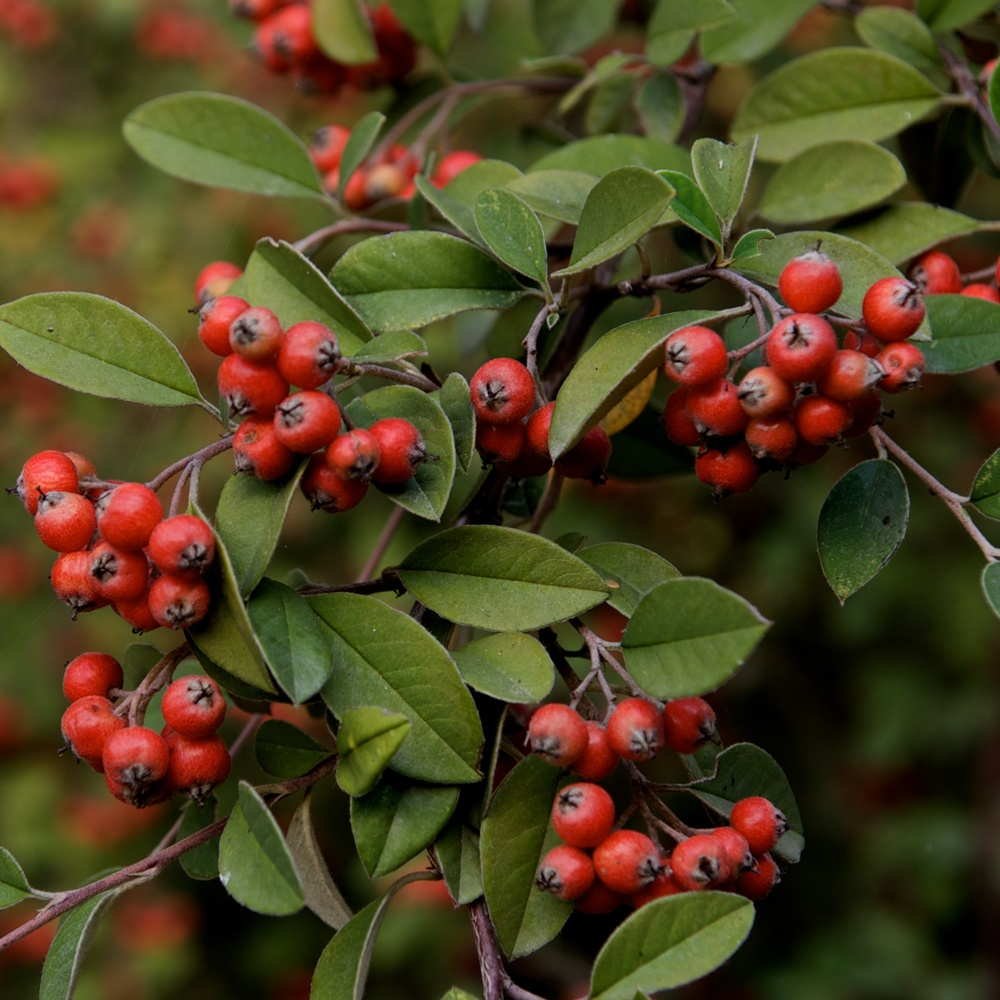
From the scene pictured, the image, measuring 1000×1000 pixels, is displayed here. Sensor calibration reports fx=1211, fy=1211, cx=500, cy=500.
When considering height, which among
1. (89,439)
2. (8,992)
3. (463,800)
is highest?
(463,800)

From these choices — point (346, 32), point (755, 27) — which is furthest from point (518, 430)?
point (346, 32)

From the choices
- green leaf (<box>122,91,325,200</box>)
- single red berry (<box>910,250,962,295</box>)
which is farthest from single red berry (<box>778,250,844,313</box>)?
green leaf (<box>122,91,325,200</box>)

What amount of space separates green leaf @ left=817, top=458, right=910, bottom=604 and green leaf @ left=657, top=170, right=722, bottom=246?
12.4 inches

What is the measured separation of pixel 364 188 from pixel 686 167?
0.54m

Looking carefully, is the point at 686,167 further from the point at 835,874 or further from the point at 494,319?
the point at 835,874

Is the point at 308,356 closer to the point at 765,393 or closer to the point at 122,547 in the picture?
the point at 122,547

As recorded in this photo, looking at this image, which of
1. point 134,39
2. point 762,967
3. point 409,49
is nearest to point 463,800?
point 409,49

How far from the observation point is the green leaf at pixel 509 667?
1.17 m

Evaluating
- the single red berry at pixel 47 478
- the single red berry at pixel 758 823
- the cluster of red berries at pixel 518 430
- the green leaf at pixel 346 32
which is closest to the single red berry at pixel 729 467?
the cluster of red berries at pixel 518 430

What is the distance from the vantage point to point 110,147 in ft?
14.1

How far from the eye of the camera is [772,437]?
1.20 meters

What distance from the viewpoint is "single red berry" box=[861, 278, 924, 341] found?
118 cm

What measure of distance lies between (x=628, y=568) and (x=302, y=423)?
0.40 meters

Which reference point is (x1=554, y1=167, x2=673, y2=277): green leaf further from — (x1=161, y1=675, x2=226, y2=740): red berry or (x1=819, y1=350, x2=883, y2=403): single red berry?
(x1=161, y1=675, x2=226, y2=740): red berry
